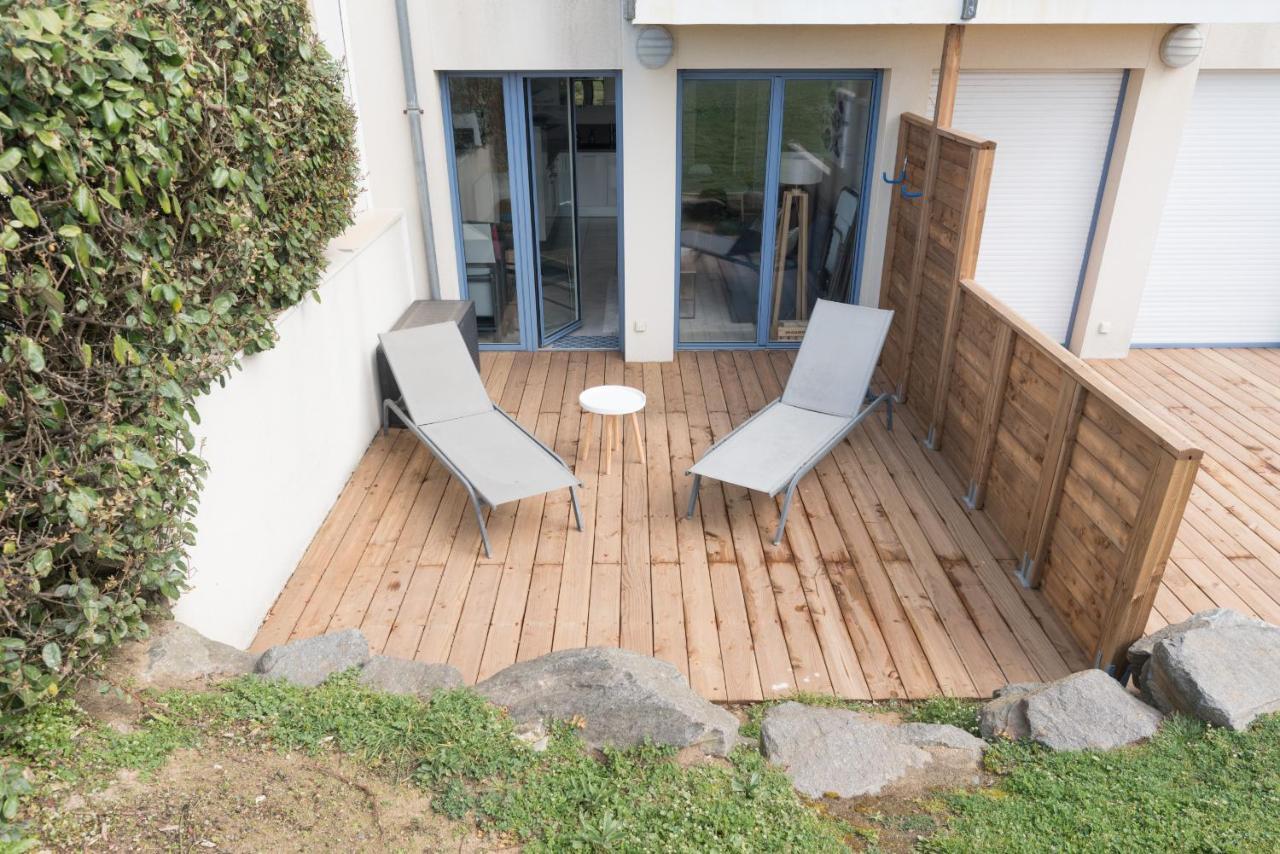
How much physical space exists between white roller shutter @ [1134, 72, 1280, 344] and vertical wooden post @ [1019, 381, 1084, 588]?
4.38 metres

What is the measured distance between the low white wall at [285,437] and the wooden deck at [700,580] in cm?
21

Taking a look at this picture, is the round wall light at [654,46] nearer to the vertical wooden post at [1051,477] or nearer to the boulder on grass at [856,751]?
the vertical wooden post at [1051,477]

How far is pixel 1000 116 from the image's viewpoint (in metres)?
7.12

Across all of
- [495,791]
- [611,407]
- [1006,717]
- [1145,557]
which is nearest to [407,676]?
[495,791]

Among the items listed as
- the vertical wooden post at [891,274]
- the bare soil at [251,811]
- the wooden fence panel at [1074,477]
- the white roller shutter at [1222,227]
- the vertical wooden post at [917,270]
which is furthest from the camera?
the white roller shutter at [1222,227]

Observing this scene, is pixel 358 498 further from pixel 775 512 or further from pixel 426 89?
pixel 426 89

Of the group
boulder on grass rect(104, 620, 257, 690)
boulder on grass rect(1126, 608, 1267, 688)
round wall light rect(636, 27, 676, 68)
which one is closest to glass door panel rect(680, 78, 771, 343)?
round wall light rect(636, 27, 676, 68)

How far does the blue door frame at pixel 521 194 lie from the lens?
275 inches

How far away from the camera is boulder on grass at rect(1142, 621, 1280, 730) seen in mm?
3303

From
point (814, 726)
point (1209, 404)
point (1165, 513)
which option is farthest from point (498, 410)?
point (1209, 404)

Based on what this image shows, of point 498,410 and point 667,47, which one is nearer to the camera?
point 498,410

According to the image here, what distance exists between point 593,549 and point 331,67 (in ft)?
10.5

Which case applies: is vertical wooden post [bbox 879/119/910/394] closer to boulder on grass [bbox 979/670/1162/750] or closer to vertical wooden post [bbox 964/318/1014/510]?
vertical wooden post [bbox 964/318/1014/510]

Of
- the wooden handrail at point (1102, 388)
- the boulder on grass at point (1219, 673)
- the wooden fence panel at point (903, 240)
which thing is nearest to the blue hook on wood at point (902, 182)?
the wooden fence panel at point (903, 240)
